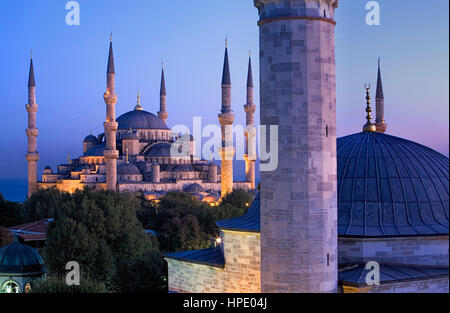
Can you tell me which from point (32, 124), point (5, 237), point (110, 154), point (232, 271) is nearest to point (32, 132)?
point (32, 124)

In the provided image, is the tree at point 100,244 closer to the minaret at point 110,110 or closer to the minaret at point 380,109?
the minaret at point 380,109

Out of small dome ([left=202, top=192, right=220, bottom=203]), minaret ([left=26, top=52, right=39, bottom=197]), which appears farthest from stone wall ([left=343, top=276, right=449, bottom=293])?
minaret ([left=26, top=52, right=39, bottom=197])

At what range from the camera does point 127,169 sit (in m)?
49.9

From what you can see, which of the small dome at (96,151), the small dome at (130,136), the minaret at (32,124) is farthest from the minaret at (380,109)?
the small dome at (130,136)

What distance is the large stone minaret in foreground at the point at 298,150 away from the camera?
28.8 feet

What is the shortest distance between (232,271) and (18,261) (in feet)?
22.2

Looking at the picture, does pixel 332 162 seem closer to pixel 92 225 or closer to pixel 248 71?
→ pixel 92 225

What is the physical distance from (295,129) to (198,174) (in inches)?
1815

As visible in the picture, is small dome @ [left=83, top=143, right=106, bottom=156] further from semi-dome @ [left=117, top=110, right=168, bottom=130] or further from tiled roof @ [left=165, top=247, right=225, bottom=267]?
tiled roof @ [left=165, top=247, right=225, bottom=267]

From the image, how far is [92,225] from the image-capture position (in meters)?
Answer: 22.1

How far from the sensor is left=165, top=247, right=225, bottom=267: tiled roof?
38.6ft

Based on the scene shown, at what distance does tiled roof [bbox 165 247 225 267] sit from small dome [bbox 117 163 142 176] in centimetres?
3709

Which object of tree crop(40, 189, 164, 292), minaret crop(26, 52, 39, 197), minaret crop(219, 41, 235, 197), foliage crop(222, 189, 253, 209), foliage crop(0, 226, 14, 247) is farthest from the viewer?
minaret crop(26, 52, 39, 197)

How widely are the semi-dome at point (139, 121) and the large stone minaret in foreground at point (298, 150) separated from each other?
49.8m
